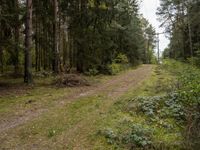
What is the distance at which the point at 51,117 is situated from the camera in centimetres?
942

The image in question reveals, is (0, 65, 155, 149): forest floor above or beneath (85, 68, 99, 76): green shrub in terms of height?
beneath

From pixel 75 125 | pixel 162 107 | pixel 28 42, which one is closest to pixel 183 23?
pixel 28 42

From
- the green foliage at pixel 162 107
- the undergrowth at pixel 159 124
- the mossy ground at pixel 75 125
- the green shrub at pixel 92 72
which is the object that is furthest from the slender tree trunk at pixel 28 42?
the green shrub at pixel 92 72

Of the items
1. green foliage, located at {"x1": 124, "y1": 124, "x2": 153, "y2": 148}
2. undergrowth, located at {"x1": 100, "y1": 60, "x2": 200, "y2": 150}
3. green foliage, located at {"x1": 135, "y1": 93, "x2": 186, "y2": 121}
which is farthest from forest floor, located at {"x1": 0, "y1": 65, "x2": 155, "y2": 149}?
green foliage, located at {"x1": 135, "y1": 93, "x2": 186, "y2": 121}

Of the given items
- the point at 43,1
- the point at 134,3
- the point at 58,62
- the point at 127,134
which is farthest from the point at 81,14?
the point at 127,134

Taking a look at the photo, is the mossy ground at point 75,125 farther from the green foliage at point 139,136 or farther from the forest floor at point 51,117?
the green foliage at point 139,136

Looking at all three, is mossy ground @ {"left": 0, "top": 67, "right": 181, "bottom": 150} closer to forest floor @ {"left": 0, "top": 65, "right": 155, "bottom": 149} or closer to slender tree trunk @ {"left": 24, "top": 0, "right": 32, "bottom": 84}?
forest floor @ {"left": 0, "top": 65, "right": 155, "bottom": 149}

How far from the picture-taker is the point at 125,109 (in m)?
10.4

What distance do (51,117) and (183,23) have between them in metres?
38.1

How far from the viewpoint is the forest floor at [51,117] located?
7344 mm

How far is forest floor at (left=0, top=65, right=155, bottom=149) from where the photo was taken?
7344mm

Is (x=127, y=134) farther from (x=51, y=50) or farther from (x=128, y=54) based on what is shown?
(x=128, y=54)

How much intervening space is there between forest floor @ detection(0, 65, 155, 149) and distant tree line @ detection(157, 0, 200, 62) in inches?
1012

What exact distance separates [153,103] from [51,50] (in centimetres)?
1540
